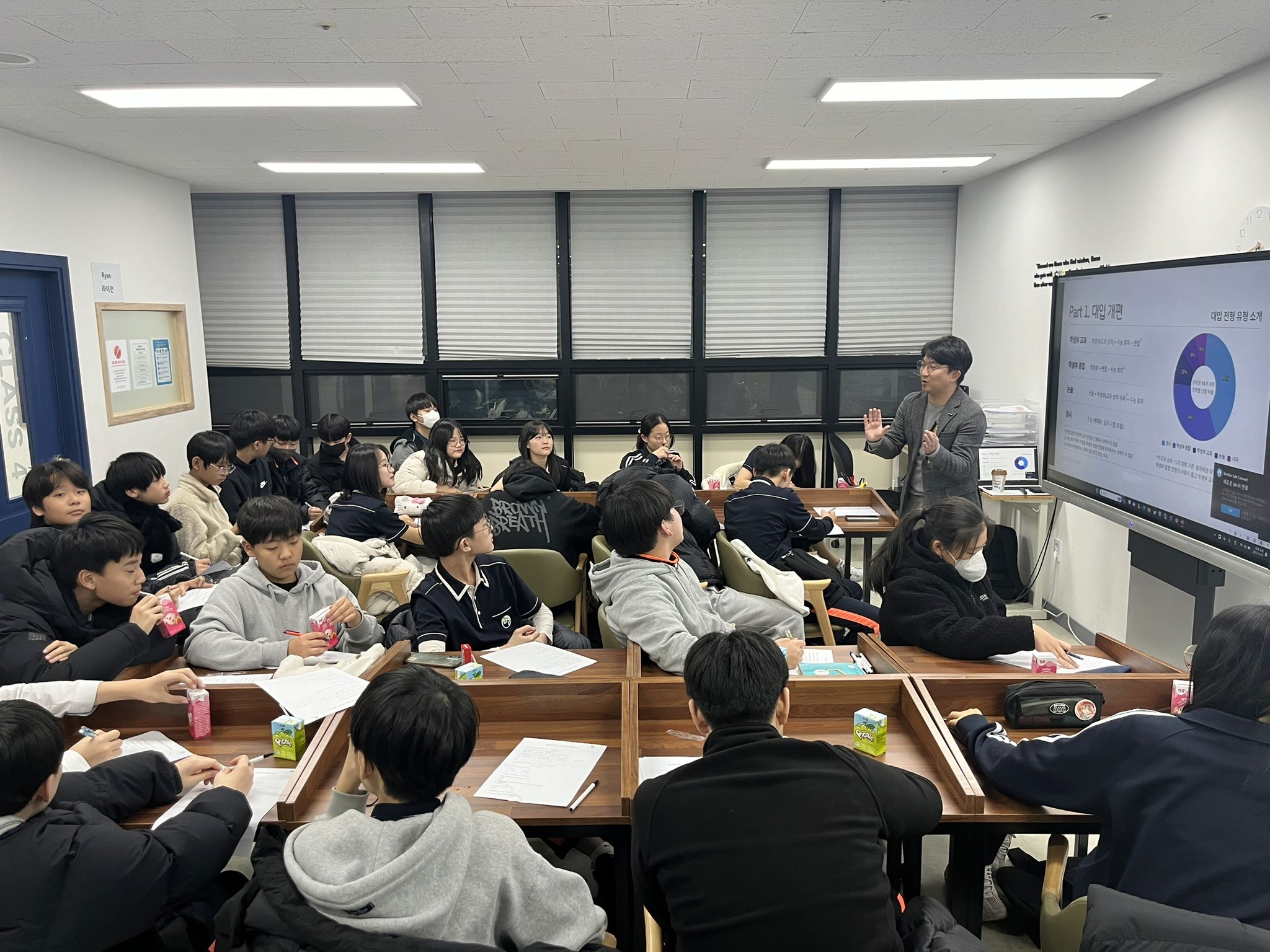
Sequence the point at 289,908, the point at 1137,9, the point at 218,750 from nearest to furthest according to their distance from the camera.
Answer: the point at 289,908 < the point at 218,750 < the point at 1137,9

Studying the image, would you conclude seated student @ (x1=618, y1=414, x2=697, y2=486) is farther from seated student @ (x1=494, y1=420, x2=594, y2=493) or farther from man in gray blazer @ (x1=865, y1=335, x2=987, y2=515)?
man in gray blazer @ (x1=865, y1=335, x2=987, y2=515)

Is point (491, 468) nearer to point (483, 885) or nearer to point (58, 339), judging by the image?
point (58, 339)

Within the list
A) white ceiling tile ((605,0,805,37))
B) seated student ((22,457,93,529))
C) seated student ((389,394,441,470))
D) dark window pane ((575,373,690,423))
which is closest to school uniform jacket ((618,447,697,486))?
seated student ((389,394,441,470))

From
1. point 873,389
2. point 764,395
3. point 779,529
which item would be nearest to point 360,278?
point 764,395

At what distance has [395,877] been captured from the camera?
1.27 metres

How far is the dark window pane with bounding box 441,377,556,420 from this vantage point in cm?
745

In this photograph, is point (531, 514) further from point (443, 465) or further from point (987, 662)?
point (987, 662)

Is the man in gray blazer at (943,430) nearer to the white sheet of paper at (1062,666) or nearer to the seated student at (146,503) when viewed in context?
the white sheet of paper at (1062,666)

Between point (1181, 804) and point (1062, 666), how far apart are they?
1.04m

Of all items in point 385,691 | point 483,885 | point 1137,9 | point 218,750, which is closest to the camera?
point 483,885

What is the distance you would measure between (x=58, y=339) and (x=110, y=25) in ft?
8.62

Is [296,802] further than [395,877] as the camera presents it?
Yes

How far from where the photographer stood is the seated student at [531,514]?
4090mm

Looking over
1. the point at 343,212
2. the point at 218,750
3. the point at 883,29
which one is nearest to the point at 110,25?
the point at 218,750
